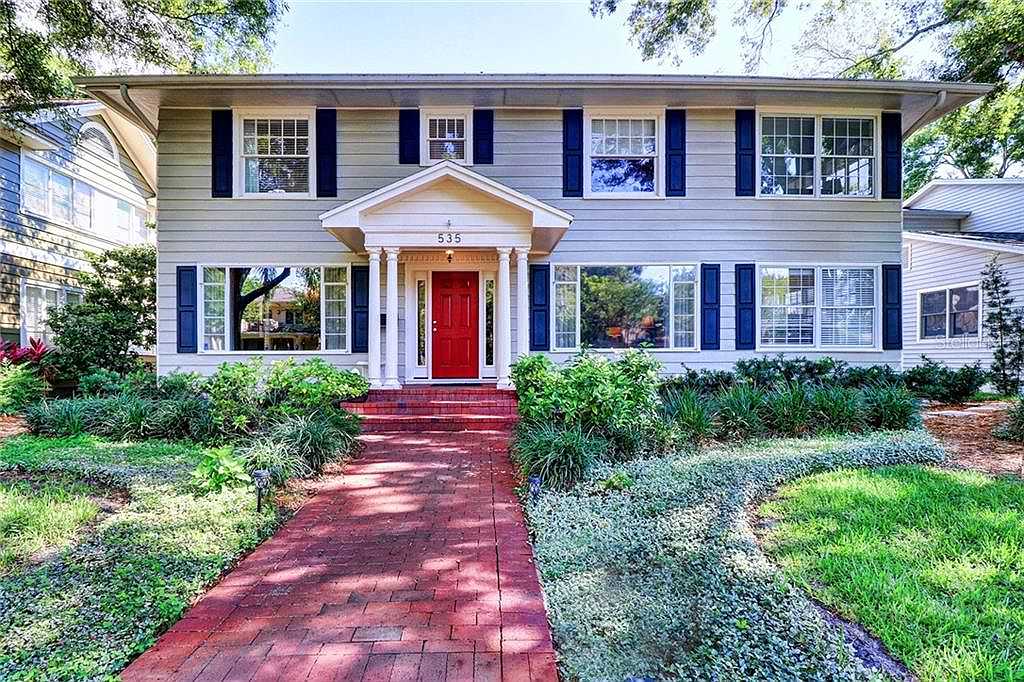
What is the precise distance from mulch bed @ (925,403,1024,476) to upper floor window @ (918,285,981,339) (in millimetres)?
5356

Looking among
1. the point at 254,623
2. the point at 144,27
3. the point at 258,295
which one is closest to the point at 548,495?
the point at 254,623

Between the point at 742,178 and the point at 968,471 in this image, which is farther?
the point at 742,178

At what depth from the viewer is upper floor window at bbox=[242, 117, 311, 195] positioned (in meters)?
9.94

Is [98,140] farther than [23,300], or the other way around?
[98,140]

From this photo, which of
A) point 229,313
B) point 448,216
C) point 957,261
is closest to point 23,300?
point 229,313

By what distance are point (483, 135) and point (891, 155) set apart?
7512 mm

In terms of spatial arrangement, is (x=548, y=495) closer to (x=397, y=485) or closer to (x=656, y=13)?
(x=397, y=485)

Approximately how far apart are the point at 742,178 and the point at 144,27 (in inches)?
470

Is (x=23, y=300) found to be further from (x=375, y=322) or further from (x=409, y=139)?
(x=409, y=139)

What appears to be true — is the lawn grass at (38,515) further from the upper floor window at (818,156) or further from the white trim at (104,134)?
the white trim at (104,134)

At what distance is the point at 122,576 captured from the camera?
3.16m

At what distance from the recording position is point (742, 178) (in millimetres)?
10133

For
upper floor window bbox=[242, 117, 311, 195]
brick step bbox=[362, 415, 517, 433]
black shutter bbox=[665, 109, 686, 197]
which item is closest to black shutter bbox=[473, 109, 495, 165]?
upper floor window bbox=[242, 117, 311, 195]

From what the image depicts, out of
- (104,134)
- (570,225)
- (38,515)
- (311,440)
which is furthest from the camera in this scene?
(104,134)
